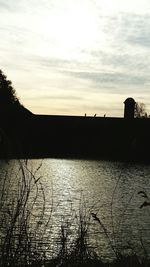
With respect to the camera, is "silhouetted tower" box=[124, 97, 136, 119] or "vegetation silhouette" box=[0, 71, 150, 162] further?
"silhouetted tower" box=[124, 97, 136, 119]

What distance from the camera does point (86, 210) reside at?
14422mm

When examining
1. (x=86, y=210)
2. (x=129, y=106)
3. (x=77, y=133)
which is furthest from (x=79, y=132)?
(x=86, y=210)

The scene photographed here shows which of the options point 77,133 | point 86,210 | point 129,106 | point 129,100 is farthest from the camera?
point 129,106

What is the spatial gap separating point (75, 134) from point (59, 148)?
12.2 ft

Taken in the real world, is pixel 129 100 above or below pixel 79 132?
above

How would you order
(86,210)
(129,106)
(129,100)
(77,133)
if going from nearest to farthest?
(86,210)
(77,133)
(129,100)
(129,106)

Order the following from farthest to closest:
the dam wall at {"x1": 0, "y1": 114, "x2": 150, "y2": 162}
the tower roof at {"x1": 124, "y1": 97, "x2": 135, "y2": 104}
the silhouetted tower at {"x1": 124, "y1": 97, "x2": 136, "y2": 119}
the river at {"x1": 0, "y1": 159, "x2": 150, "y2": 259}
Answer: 1. the tower roof at {"x1": 124, "y1": 97, "x2": 135, "y2": 104}
2. the silhouetted tower at {"x1": 124, "y1": 97, "x2": 136, "y2": 119}
3. the dam wall at {"x1": 0, "y1": 114, "x2": 150, "y2": 162}
4. the river at {"x1": 0, "y1": 159, "x2": 150, "y2": 259}

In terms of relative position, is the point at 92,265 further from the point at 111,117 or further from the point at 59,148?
the point at 111,117

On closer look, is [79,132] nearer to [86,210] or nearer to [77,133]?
[77,133]

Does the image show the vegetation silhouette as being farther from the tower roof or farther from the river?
the river

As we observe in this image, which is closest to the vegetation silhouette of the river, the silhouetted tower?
the silhouetted tower

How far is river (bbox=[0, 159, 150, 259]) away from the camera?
5.30 metres

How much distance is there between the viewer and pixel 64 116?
65812mm

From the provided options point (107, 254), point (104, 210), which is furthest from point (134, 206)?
point (107, 254)
